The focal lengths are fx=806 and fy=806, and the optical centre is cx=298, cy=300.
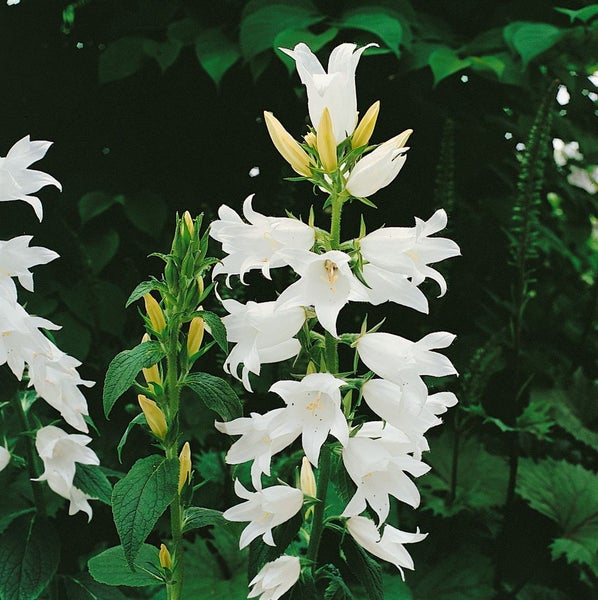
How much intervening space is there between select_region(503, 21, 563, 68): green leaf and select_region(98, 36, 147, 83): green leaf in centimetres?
94

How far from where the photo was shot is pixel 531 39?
74.4 inches

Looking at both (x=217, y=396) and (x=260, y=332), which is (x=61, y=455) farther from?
(x=260, y=332)

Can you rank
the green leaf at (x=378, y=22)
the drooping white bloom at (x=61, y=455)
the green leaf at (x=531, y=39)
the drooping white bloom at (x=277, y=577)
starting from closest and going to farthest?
the drooping white bloom at (x=277, y=577) < the drooping white bloom at (x=61, y=455) < the green leaf at (x=378, y=22) < the green leaf at (x=531, y=39)

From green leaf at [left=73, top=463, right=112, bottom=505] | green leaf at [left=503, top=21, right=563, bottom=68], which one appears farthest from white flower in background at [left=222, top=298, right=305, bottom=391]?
green leaf at [left=503, top=21, right=563, bottom=68]

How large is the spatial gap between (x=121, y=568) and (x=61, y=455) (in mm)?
280

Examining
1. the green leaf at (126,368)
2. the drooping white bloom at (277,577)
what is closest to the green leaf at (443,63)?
the green leaf at (126,368)

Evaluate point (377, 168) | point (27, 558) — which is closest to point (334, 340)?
point (377, 168)

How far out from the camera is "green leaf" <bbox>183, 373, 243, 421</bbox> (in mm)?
1063

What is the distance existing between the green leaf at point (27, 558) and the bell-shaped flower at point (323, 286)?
742 mm

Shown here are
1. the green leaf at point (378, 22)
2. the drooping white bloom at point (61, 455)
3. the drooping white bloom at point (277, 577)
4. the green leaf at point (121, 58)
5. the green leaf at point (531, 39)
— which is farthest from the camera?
the green leaf at point (121, 58)

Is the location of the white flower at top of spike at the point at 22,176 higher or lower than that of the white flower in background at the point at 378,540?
higher

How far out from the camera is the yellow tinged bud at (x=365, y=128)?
3.34 ft

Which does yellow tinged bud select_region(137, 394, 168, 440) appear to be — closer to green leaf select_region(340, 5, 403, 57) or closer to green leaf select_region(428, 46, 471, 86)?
green leaf select_region(340, 5, 403, 57)

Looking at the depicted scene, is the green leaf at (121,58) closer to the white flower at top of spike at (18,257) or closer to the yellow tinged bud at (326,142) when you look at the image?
the white flower at top of spike at (18,257)
